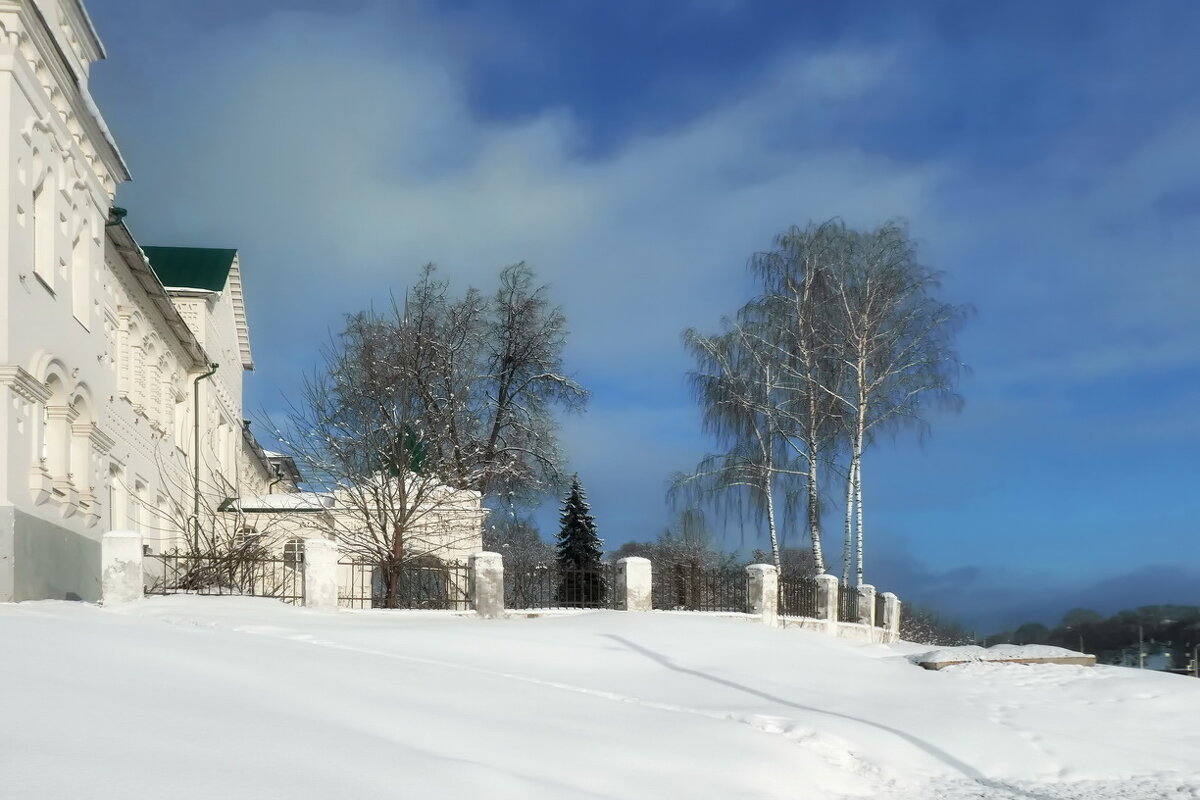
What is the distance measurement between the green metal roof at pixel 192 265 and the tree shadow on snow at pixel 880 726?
22.2m

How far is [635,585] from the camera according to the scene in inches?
837

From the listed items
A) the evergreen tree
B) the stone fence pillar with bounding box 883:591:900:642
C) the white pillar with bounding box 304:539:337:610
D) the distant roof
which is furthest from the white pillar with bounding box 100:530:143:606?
the evergreen tree

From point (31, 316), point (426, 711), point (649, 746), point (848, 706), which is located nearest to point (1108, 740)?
point (848, 706)

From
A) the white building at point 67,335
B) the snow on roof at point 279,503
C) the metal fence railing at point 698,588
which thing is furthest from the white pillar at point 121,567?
the snow on roof at point 279,503

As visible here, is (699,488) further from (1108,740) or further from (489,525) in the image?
(1108,740)

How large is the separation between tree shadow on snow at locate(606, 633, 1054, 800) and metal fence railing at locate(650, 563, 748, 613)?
7.57 meters

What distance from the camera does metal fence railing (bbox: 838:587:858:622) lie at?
26516 millimetres

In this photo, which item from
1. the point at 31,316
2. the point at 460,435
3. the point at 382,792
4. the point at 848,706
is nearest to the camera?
the point at 382,792

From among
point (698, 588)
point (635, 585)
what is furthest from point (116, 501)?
point (698, 588)

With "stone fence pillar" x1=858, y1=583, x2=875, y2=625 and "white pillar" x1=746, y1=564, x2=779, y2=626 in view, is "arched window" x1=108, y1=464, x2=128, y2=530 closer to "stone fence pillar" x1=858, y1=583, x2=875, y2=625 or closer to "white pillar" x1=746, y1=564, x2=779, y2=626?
"white pillar" x1=746, y1=564, x2=779, y2=626

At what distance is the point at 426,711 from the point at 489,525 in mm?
26201

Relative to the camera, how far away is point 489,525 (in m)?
35.6

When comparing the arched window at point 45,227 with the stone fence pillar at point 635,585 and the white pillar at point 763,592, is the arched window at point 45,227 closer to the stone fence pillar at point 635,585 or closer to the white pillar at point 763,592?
the stone fence pillar at point 635,585

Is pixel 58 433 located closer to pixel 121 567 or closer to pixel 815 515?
pixel 121 567
